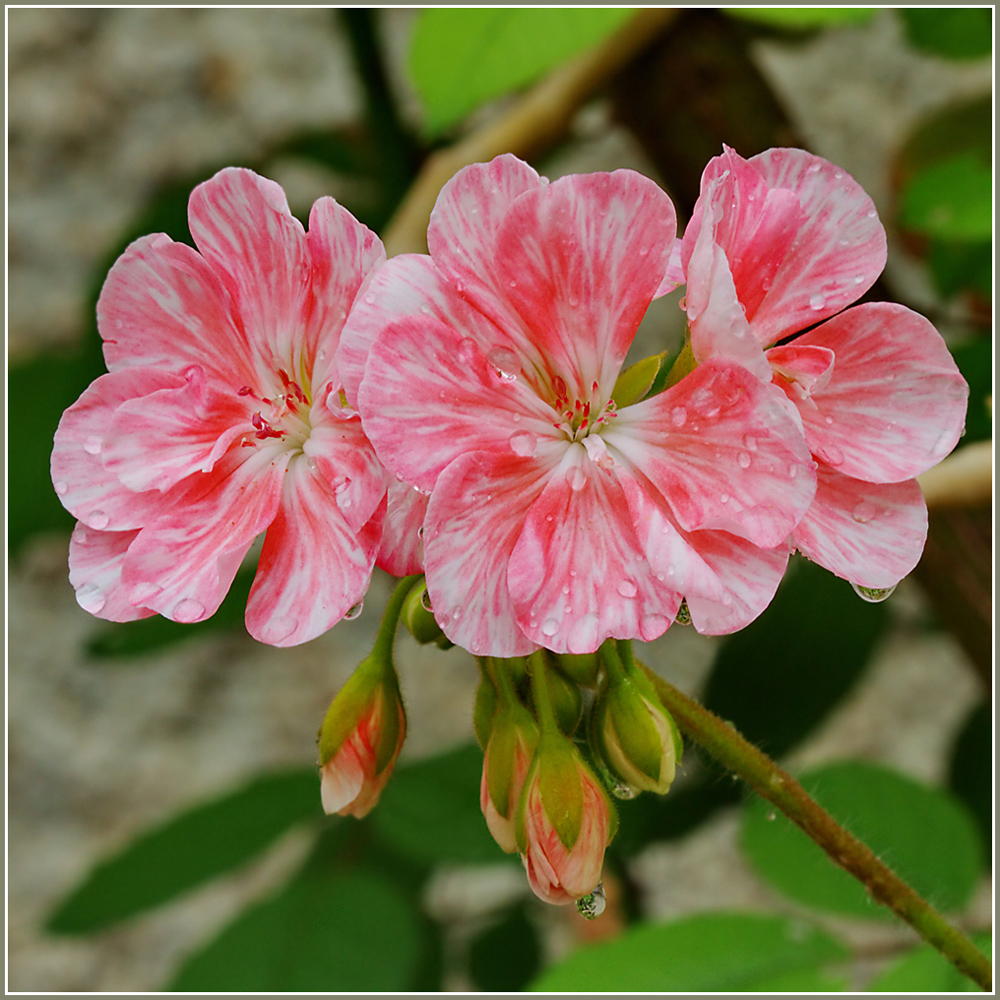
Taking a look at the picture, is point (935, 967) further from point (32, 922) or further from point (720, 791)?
point (32, 922)

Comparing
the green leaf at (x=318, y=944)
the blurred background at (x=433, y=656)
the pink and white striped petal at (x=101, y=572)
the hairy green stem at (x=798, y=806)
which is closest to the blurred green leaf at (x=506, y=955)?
the blurred background at (x=433, y=656)

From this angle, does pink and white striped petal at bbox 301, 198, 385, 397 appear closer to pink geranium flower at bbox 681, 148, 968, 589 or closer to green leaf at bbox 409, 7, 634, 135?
pink geranium flower at bbox 681, 148, 968, 589

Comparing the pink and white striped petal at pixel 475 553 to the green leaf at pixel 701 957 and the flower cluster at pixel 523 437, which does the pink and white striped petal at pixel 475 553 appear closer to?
the flower cluster at pixel 523 437

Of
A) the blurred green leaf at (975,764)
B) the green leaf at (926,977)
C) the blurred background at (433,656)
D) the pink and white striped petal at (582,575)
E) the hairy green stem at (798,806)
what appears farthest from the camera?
the blurred green leaf at (975,764)

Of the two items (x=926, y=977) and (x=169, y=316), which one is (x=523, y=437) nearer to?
(x=169, y=316)

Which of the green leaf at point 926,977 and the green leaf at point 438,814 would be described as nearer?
the green leaf at point 926,977

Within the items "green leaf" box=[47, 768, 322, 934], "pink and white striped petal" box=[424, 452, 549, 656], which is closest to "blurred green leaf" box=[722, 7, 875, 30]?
"pink and white striped petal" box=[424, 452, 549, 656]
